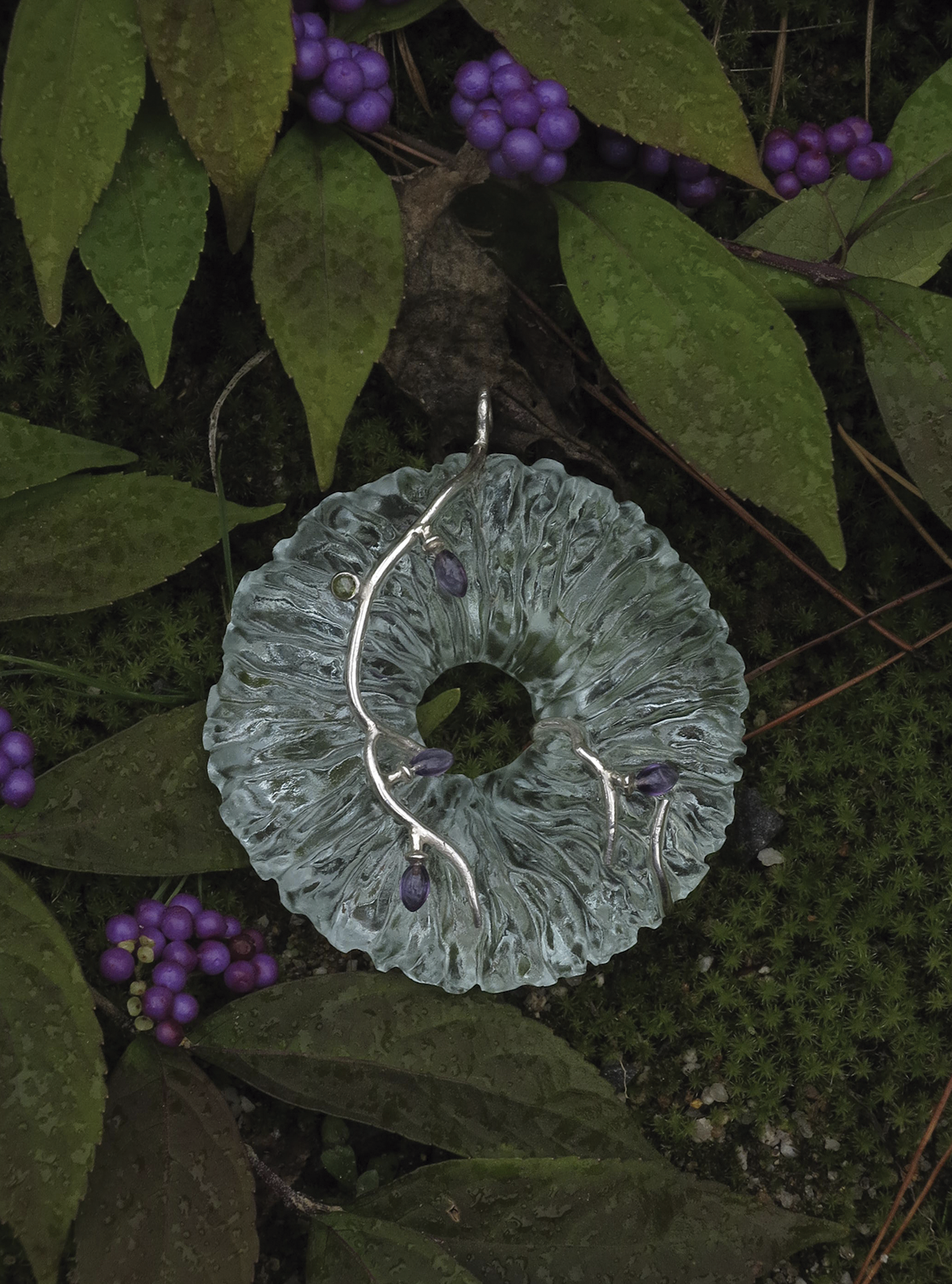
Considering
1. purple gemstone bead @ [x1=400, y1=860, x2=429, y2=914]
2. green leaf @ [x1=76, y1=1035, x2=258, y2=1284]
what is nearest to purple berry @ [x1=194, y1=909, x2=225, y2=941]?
green leaf @ [x1=76, y1=1035, x2=258, y2=1284]

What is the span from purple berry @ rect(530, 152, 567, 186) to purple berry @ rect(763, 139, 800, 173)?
9.1 inches

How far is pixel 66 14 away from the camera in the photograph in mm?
996

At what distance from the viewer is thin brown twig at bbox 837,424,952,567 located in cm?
127

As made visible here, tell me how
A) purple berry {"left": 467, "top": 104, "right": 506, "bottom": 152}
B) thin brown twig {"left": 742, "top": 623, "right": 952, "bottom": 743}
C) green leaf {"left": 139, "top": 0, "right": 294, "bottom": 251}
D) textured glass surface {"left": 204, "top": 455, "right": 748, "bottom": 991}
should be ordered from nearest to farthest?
green leaf {"left": 139, "top": 0, "right": 294, "bottom": 251} < purple berry {"left": 467, "top": 104, "right": 506, "bottom": 152} < textured glass surface {"left": 204, "top": 455, "right": 748, "bottom": 991} < thin brown twig {"left": 742, "top": 623, "right": 952, "bottom": 743}

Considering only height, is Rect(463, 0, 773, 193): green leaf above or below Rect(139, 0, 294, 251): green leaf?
above

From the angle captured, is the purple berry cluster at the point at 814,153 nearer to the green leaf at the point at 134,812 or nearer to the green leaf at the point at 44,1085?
the green leaf at the point at 134,812

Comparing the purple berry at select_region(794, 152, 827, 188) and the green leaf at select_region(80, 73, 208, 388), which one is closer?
the green leaf at select_region(80, 73, 208, 388)

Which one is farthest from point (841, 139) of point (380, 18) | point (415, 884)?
point (415, 884)

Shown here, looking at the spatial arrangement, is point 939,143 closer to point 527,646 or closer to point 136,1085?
point 527,646

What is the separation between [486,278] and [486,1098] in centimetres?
83

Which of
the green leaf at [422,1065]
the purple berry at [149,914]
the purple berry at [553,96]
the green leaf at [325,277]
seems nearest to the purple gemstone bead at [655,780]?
the green leaf at [422,1065]

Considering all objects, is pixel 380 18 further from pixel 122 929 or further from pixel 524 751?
pixel 122 929

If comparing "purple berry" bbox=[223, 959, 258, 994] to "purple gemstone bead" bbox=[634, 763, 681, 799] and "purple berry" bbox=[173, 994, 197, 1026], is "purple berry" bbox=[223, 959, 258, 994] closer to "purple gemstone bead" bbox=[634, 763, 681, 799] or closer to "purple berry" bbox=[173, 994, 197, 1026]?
"purple berry" bbox=[173, 994, 197, 1026]

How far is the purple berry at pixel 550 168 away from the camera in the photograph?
1.10 m
